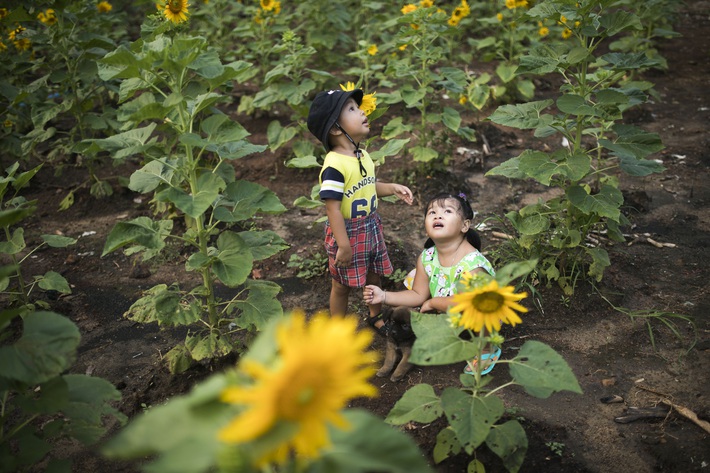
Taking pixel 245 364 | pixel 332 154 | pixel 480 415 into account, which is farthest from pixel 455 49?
pixel 245 364

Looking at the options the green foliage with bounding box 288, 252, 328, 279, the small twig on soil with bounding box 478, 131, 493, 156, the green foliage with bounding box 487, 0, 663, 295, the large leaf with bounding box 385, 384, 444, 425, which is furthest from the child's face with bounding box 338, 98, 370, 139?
the small twig on soil with bounding box 478, 131, 493, 156

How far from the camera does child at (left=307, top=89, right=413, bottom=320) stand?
124 inches

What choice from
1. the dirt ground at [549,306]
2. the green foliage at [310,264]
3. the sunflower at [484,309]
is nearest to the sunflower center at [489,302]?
the sunflower at [484,309]

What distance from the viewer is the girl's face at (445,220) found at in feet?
10.3

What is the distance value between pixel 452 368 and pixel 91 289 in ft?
8.53

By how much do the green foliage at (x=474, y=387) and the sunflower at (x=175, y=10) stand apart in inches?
103

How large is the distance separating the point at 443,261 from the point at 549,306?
3.09 feet

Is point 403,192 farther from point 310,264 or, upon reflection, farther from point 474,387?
point 474,387

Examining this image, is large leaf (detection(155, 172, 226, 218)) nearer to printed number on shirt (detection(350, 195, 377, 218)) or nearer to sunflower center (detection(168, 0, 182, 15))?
printed number on shirt (detection(350, 195, 377, 218))

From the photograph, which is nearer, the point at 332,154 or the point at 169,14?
the point at 332,154

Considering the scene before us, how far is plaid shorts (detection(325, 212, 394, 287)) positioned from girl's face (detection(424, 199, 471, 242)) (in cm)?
35

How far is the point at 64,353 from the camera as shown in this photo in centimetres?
185

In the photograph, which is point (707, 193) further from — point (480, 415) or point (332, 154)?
point (480, 415)

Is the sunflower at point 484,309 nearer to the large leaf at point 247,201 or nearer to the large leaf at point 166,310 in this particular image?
the large leaf at point 247,201
